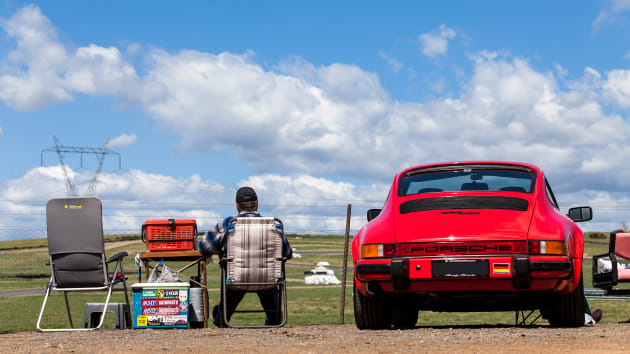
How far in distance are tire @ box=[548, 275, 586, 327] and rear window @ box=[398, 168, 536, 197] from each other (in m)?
1.04

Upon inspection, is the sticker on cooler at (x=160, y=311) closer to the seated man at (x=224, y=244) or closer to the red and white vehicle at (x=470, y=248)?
the seated man at (x=224, y=244)

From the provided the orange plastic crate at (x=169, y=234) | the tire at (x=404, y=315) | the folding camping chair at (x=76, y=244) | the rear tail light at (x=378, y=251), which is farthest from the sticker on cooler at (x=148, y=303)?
the rear tail light at (x=378, y=251)

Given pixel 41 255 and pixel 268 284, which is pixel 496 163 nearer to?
pixel 268 284

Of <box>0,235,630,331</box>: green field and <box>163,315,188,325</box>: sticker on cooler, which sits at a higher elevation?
<box>163,315,188,325</box>: sticker on cooler

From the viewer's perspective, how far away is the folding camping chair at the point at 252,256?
872cm

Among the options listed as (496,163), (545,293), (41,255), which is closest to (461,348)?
(545,293)

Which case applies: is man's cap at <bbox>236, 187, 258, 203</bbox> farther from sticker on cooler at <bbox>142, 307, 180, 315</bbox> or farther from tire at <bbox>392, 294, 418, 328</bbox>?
tire at <bbox>392, 294, 418, 328</bbox>

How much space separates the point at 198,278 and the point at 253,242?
136 centimetres

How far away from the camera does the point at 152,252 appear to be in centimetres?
938

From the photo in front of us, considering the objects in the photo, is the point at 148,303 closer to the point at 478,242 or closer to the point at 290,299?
the point at 478,242

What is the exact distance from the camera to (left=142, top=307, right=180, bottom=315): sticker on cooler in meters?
8.62

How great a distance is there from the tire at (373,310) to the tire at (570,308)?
1.49 metres

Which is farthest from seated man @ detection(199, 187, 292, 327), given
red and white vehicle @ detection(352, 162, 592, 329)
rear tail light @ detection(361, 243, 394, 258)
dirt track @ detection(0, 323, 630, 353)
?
rear tail light @ detection(361, 243, 394, 258)

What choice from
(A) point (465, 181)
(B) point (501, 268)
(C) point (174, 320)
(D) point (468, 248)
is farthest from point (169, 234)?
(B) point (501, 268)
